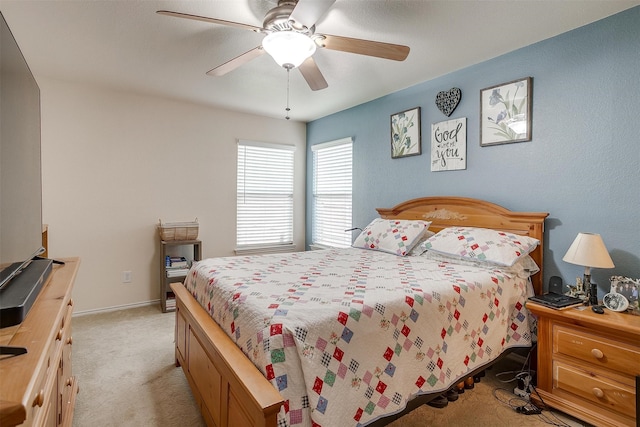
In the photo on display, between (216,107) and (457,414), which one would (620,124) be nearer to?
(457,414)

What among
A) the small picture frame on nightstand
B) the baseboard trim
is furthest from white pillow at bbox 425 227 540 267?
the baseboard trim

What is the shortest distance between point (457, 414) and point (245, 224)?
3.32m

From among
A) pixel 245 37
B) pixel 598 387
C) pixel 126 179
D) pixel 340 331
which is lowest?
pixel 598 387

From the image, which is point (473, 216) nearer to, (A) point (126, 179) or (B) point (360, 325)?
(B) point (360, 325)

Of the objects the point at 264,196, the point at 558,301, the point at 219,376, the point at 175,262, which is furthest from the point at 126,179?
the point at 558,301

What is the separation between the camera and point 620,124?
6.84 feet

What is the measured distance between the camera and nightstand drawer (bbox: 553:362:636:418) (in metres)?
1.72

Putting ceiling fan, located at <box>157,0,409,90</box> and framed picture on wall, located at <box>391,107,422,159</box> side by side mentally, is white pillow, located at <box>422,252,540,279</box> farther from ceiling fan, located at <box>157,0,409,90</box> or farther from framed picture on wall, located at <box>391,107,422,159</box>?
ceiling fan, located at <box>157,0,409,90</box>

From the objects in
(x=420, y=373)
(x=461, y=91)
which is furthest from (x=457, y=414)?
(x=461, y=91)

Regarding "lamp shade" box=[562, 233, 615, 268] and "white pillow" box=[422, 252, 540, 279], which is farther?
"white pillow" box=[422, 252, 540, 279]

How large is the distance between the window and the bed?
204 cm

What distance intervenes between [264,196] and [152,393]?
2905 mm

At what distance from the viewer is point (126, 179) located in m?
3.68

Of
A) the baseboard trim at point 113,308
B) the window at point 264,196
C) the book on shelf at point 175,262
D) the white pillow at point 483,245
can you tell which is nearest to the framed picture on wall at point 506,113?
the white pillow at point 483,245
